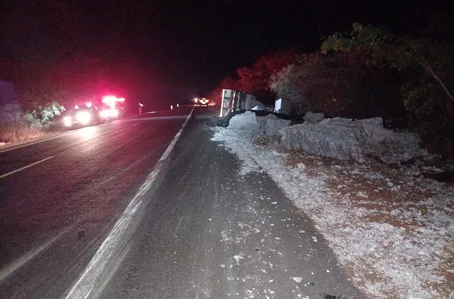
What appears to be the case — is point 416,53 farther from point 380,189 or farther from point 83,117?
point 83,117

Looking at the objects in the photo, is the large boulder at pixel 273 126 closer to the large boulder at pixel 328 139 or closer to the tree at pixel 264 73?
the large boulder at pixel 328 139

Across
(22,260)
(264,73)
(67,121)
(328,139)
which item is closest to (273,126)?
(328,139)

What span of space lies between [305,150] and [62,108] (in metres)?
19.3

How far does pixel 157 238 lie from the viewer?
473 centimetres

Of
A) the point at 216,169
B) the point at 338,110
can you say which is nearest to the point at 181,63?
the point at 338,110

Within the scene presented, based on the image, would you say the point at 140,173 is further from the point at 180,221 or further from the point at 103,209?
the point at 180,221

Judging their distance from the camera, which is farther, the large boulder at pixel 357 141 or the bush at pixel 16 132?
the bush at pixel 16 132

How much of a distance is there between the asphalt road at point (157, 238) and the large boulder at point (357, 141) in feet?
10.5

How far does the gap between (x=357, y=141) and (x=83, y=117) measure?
17.9 meters

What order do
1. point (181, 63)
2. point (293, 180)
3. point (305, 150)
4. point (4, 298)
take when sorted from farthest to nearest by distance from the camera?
1. point (181, 63)
2. point (305, 150)
3. point (293, 180)
4. point (4, 298)

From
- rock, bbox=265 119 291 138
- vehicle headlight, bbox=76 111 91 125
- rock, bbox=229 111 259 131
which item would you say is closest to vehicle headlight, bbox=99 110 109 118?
vehicle headlight, bbox=76 111 91 125

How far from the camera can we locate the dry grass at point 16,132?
16016mm

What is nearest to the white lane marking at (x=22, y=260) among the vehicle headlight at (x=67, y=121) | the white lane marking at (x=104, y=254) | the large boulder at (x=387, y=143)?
the white lane marking at (x=104, y=254)

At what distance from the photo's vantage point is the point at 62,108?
23703mm
